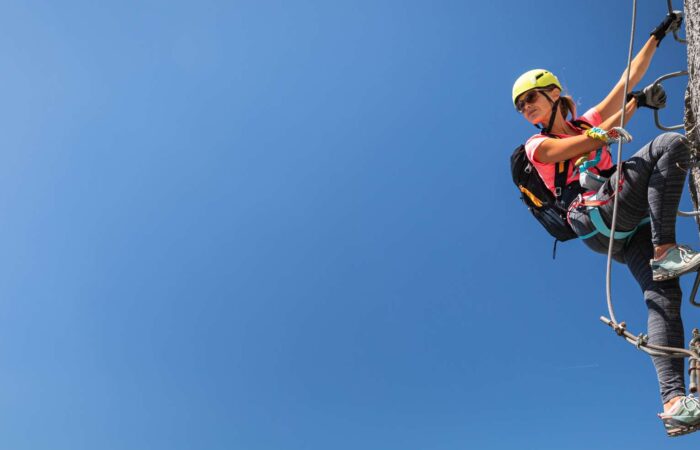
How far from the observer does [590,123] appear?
14.1 feet

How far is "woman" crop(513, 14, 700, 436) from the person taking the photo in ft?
10.2

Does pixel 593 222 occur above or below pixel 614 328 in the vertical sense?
above

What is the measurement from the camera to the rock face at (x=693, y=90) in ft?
10.5

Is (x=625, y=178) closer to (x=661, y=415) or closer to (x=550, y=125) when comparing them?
(x=550, y=125)

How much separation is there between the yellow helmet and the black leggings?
43.5 inches

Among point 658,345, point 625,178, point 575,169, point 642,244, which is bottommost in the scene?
point 658,345

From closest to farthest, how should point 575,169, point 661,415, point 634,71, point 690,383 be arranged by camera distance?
point 690,383, point 661,415, point 575,169, point 634,71

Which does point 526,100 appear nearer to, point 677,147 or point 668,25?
point 668,25

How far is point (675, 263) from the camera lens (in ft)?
10.2

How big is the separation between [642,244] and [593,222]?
0.33m

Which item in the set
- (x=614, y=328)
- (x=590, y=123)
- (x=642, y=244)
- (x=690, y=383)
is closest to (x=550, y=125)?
(x=590, y=123)

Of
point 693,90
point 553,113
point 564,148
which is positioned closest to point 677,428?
point 564,148

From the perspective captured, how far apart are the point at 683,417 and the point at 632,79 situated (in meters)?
2.51

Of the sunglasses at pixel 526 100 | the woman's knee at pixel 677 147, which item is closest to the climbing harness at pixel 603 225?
the woman's knee at pixel 677 147
